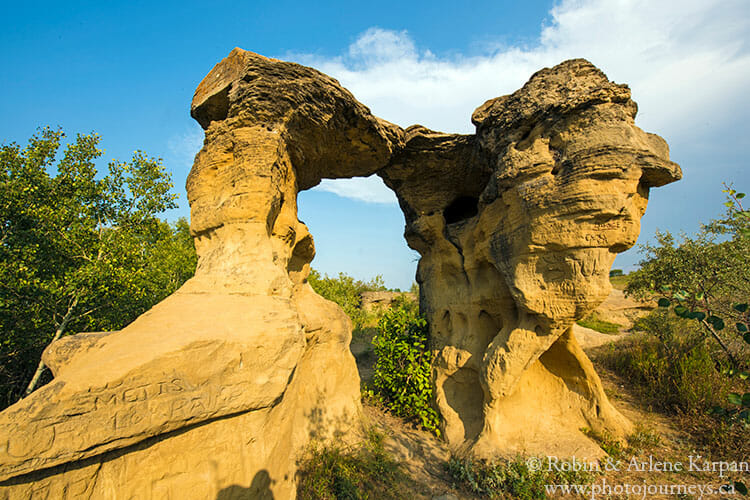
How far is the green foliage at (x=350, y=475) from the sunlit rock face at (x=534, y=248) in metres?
1.36

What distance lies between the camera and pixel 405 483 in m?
4.19

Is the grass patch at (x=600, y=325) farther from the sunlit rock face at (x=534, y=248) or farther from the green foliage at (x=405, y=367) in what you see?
the green foliage at (x=405, y=367)

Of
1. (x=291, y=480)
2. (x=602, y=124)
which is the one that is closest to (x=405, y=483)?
(x=291, y=480)

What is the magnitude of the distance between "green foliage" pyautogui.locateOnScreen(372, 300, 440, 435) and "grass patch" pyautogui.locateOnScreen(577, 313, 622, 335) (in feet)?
35.8

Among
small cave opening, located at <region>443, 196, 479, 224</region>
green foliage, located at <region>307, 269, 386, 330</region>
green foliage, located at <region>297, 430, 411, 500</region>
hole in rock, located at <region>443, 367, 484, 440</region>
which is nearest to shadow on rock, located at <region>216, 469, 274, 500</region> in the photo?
green foliage, located at <region>297, 430, 411, 500</region>

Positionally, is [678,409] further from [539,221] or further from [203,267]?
[203,267]

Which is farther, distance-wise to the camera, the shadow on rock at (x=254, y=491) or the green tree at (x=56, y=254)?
the green tree at (x=56, y=254)

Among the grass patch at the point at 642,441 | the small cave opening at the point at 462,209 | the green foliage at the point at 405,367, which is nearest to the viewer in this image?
the grass patch at the point at 642,441

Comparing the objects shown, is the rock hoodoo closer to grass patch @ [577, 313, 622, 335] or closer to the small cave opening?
the small cave opening

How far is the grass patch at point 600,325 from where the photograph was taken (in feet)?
44.0

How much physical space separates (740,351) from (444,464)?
6.21 meters

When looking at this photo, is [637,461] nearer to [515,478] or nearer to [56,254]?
[515,478]

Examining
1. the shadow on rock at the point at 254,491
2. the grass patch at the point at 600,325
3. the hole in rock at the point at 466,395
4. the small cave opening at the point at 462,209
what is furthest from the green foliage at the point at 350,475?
the grass patch at the point at 600,325

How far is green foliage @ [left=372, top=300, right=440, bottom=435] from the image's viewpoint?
5.75 meters
